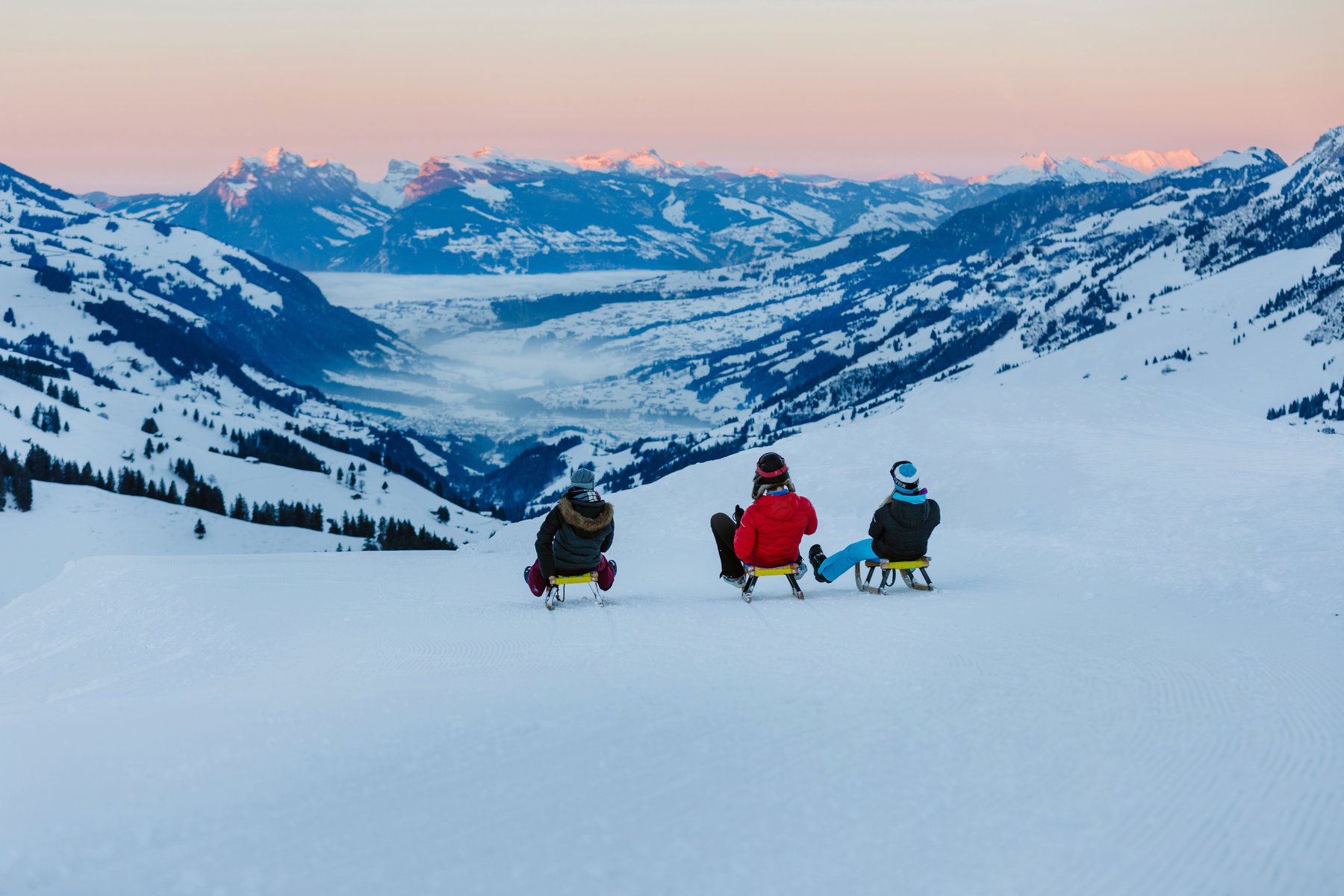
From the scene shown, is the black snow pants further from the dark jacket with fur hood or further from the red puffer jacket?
the dark jacket with fur hood

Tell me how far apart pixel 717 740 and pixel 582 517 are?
850 centimetres

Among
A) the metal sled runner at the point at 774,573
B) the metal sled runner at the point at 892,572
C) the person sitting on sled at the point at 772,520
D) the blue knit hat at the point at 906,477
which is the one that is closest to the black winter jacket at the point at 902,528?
the metal sled runner at the point at 892,572

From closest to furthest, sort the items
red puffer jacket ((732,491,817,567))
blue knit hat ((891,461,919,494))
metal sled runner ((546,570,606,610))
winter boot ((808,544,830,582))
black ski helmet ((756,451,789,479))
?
black ski helmet ((756,451,789,479)) < red puffer jacket ((732,491,817,567)) < blue knit hat ((891,461,919,494)) < metal sled runner ((546,570,606,610)) < winter boot ((808,544,830,582))

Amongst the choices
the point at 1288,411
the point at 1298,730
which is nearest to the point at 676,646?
the point at 1298,730

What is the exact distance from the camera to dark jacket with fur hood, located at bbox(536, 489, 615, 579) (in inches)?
632

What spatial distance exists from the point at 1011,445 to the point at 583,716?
28.1 meters

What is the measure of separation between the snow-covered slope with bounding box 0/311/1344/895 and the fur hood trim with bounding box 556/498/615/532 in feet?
4.88

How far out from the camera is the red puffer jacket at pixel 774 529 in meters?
16.1

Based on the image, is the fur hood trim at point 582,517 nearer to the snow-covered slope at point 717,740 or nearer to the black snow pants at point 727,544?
the snow-covered slope at point 717,740

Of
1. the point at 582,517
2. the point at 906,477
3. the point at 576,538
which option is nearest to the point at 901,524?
the point at 906,477

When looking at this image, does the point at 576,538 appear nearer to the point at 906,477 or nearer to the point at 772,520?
the point at 772,520

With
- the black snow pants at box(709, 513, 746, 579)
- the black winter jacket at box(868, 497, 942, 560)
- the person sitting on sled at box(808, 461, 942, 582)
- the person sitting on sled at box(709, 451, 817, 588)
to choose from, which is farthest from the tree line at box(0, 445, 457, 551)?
the black winter jacket at box(868, 497, 942, 560)

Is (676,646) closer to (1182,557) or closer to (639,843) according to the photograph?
(639,843)

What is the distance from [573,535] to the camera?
1641 cm
